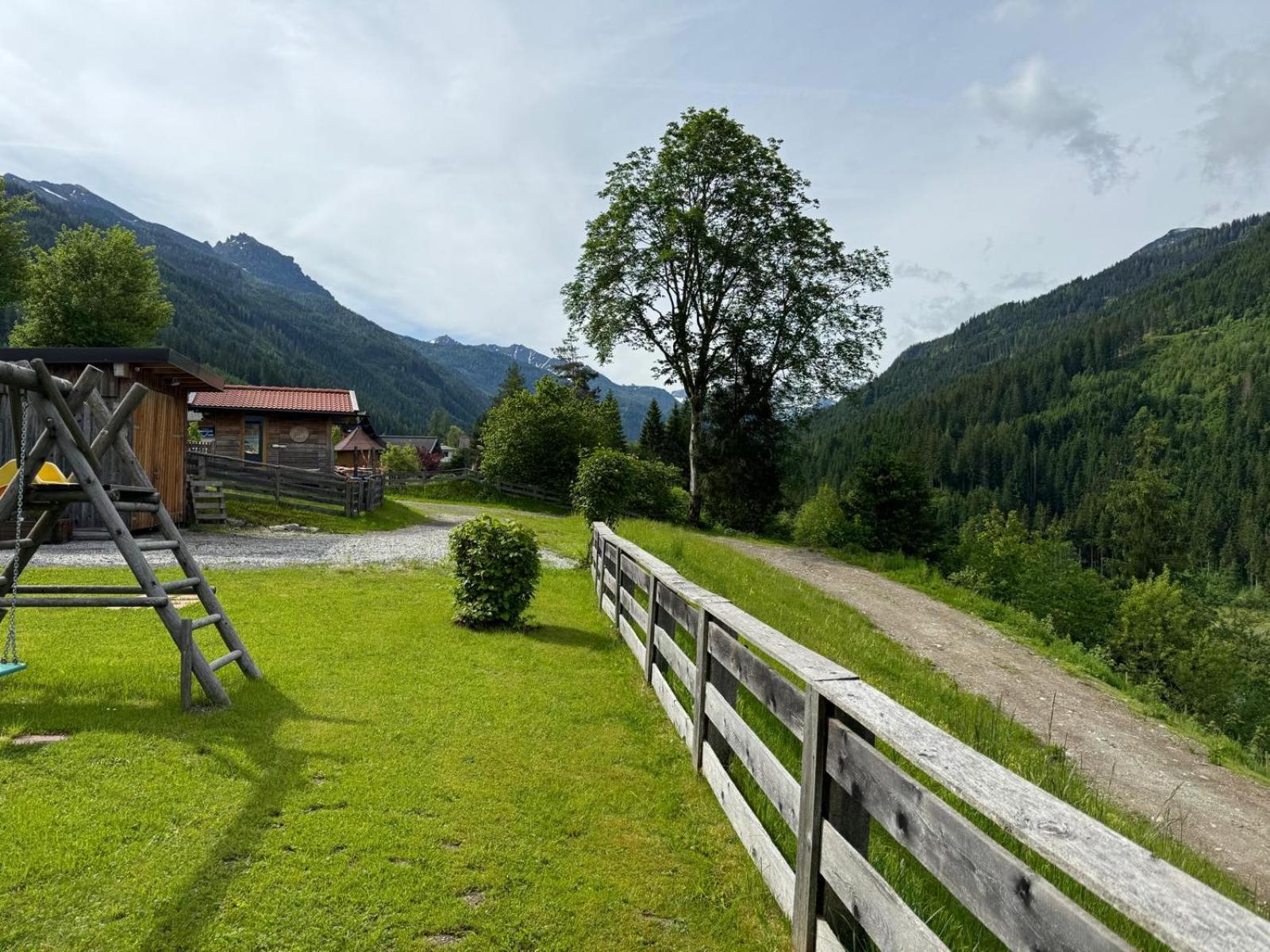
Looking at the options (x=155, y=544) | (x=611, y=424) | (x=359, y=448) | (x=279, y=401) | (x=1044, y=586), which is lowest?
(x=1044, y=586)

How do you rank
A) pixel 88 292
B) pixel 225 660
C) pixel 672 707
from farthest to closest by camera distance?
pixel 88 292
pixel 225 660
pixel 672 707

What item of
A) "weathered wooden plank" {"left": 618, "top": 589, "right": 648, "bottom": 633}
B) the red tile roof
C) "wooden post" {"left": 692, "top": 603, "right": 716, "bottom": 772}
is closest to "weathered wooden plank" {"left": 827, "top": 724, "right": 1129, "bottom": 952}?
"wooden post" {"left": 692, "top": 603, "right": 716, "bottom": 772}

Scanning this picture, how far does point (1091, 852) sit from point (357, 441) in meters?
37.0

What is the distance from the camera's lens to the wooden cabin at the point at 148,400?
46.8 ft

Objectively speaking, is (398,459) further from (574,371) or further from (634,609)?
(634,609)

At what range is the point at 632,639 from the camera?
25.5ft

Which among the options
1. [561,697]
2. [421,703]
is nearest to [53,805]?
[421,703]

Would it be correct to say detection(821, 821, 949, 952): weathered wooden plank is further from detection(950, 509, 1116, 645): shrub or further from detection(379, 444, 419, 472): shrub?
detection(379, 444, 419, 472): shrub

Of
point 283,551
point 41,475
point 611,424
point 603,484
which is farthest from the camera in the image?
point 611,424

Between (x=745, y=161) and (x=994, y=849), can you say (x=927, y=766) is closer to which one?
(x=994, y=849)

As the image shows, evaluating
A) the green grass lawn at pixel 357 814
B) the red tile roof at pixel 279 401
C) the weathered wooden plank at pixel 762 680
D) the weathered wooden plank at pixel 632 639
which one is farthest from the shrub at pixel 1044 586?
the red tile roof at pixel 279 401

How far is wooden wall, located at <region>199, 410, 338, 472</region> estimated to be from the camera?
90.8ft

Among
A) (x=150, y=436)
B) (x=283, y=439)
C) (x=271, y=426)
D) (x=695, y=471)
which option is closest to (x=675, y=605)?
(x=150, y=436)

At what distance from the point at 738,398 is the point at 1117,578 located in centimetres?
3633
